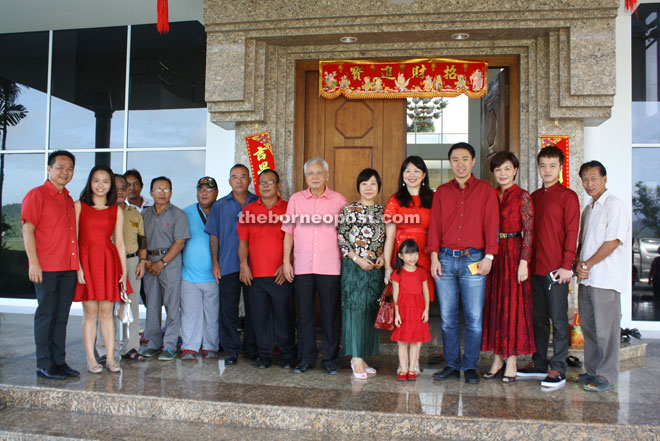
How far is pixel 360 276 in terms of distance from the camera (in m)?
3.45

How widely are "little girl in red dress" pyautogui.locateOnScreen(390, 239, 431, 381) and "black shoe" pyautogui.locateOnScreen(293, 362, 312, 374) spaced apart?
64cm

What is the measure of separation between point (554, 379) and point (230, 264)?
2.37 m

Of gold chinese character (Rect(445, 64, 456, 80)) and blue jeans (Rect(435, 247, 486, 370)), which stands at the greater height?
gold chinese character (Rect(445, 64, 456, 80))

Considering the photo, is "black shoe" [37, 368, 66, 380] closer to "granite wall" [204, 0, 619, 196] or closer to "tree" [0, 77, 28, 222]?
"granite wall" [204, 0, 619, 196]

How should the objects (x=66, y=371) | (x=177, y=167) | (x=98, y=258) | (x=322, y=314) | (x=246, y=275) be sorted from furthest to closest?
(x=177, y=167), (x=246, y=275), (x=322, y=314), (x=98, y=258), (x=66, y=371)

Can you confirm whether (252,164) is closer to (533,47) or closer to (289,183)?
(289,183)

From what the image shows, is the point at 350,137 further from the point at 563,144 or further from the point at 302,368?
the point at 302,368

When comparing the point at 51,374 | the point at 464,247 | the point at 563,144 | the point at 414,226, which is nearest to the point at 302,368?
the point at 414,226

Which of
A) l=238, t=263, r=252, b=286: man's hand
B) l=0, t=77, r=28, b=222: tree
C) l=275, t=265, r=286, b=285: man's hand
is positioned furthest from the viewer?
l=0, t=77, r=28, b=222: tree

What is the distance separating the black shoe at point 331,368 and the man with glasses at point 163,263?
124cm

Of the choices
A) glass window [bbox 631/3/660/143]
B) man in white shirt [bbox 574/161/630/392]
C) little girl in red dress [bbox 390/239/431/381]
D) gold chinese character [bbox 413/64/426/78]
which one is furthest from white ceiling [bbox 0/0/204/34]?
glass window [bbox 631/3/660/143]

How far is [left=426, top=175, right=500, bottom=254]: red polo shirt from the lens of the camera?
10.5ft

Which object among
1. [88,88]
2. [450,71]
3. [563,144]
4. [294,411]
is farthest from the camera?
[88,88]

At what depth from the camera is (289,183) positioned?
4.57 metres
